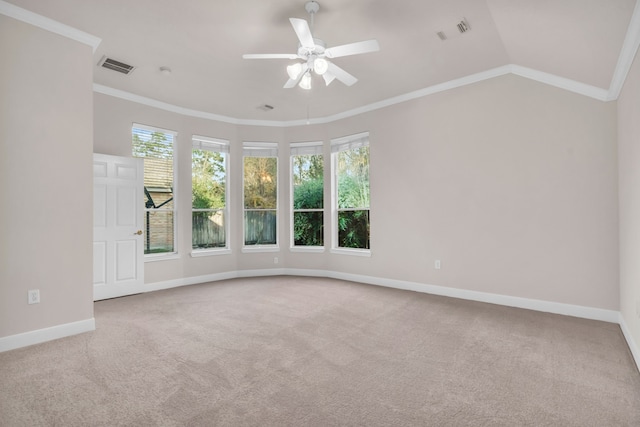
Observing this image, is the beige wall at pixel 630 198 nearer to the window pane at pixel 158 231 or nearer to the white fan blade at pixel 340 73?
the white fan blade at pixel 340 73

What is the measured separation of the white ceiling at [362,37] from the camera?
9.06ft

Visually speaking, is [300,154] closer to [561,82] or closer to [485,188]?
[485,188]

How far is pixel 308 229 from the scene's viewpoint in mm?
6250

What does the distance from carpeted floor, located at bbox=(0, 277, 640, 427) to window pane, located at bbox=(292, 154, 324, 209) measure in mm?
2649

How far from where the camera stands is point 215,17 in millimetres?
3010

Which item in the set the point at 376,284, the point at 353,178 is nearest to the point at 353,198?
the point at 353,178

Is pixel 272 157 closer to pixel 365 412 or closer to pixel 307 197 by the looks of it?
pixel 307 197

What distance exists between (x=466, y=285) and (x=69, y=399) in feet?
13.7

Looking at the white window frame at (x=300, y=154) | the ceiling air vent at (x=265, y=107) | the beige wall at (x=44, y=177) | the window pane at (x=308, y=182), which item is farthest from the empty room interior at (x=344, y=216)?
the window pane at (x=308, y=182)

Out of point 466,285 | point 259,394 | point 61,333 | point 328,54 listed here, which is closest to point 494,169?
point 466,285

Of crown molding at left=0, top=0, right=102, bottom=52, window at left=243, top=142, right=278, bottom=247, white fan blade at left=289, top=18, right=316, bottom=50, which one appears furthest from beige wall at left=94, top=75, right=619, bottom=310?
white fan blade at left=289, top=18, right=316, bottom=50

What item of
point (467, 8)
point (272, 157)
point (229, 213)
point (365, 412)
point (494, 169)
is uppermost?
point (467, 8)

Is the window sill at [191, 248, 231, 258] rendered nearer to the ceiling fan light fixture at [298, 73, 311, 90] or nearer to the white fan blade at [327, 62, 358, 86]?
the ceiling fan light fixture at [298, 73, 311, 90]

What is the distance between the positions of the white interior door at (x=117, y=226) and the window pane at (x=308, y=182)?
102 inches
